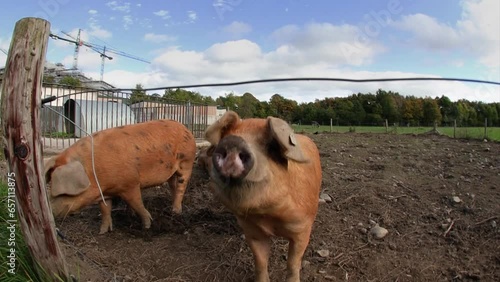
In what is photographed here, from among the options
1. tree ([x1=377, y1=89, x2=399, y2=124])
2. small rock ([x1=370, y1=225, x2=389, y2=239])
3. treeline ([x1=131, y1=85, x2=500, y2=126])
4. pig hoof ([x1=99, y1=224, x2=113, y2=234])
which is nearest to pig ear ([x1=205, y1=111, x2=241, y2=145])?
small rock ([x1=370, y1=225, x2=389, y2=239])

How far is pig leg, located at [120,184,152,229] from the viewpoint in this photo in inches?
197

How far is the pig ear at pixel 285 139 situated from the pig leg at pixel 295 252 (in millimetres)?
1016

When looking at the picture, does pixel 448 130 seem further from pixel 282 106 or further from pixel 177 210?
pixel 177 210

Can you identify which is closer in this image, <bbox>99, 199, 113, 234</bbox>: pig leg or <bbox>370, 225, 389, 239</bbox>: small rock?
<bbox>370, 225, 389, 239</bbox>: small rock

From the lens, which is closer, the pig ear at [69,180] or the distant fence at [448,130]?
the pig ear at [69,180]

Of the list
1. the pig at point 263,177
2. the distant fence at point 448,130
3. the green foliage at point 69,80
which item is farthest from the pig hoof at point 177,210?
the green foliage at point 69,80

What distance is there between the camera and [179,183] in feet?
19.6

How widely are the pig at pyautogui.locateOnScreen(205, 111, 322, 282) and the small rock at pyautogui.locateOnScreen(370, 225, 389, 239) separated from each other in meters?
1.59

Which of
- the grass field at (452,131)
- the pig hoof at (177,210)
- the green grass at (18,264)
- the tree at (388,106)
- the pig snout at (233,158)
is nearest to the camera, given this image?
the pig snout at (233,158)

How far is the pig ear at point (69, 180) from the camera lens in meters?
4.40

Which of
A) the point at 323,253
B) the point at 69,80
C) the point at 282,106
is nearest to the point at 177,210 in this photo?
the point at 323,253

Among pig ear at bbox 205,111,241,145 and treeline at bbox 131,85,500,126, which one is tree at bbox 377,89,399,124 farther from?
pig ear at bbox 205,111,241,145

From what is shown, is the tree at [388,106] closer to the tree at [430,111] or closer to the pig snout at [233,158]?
the tree at [430,111]

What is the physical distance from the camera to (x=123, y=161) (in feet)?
16.3
